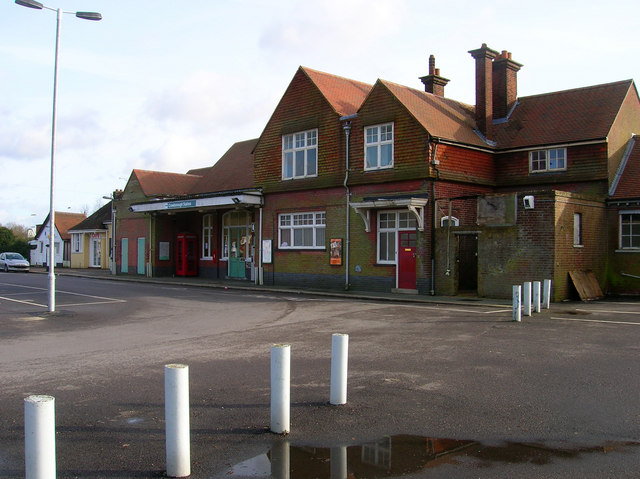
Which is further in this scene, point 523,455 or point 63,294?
point 63,294

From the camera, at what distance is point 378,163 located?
2316 centimetres

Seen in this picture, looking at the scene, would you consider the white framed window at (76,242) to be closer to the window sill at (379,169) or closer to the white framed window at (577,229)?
the window sill at (379,169)

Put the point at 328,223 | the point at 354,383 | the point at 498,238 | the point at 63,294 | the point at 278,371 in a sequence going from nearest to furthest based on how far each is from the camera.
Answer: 1. the point at 278,371
2. the point at 354,383
3. the point at 498,238
4. the point at 63,294
5. the point at 328,223

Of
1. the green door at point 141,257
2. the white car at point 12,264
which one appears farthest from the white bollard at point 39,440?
the white car at point 12,264

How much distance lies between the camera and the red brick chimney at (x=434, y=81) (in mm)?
29516

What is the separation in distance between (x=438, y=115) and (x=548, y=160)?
479 cm

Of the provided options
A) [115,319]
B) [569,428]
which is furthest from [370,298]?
[569,428]

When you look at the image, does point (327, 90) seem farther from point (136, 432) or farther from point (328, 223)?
point (136, 432)

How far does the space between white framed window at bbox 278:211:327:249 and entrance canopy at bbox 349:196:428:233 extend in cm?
271

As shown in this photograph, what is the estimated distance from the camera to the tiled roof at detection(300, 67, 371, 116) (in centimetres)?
2528

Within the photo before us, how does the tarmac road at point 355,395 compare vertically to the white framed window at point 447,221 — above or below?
below

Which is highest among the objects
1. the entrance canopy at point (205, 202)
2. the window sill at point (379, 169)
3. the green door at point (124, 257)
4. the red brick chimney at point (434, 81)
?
the red brick chimney at point (434, 81)

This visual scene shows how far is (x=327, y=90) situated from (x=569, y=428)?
71.3ft

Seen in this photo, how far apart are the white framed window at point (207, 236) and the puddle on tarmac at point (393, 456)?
1120 inches
